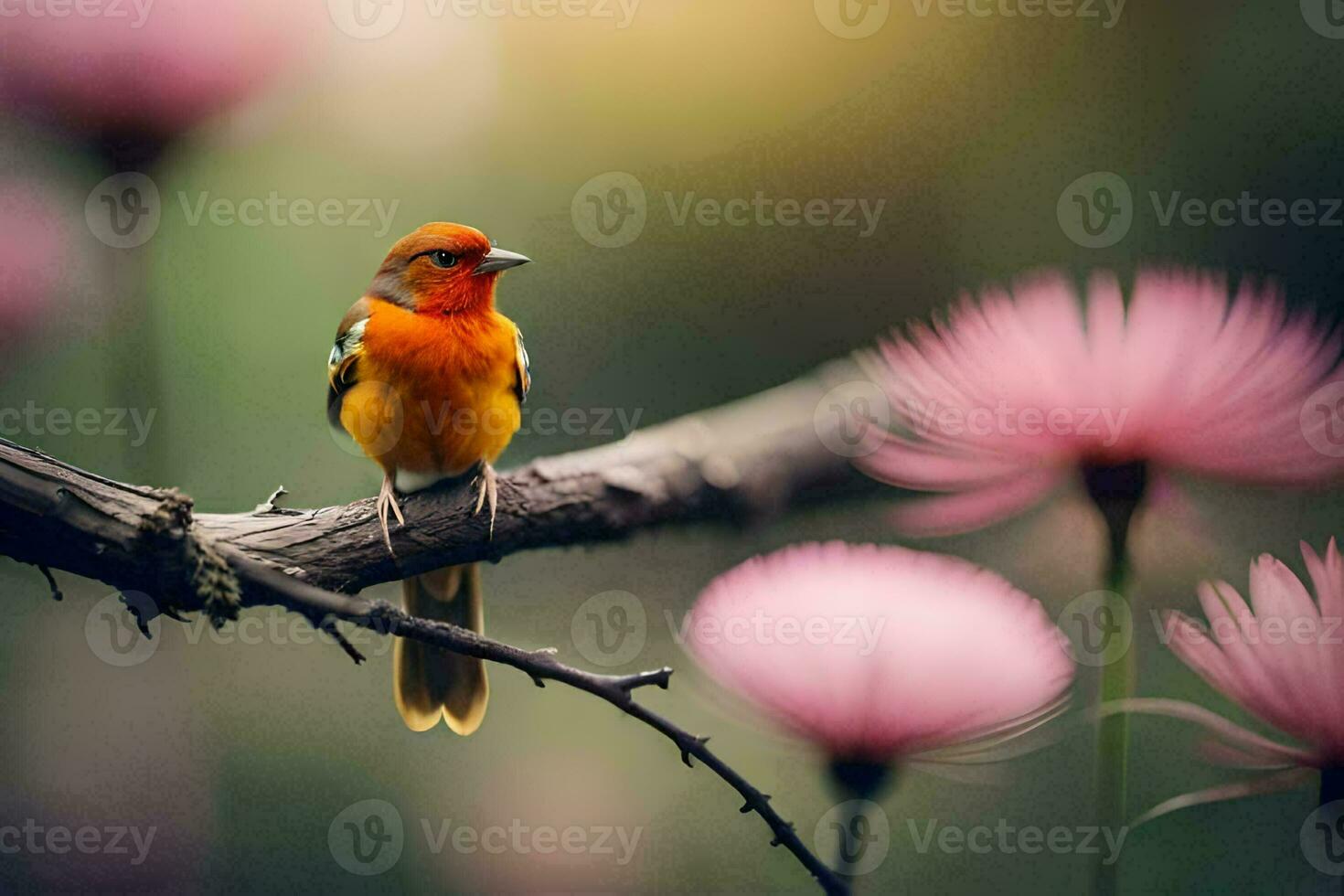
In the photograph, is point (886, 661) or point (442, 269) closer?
point (886, 661)

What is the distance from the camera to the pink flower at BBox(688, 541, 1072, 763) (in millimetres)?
448

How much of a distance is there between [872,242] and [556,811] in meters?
0.56

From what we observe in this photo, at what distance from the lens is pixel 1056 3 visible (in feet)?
3.21

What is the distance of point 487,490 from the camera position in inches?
22.5

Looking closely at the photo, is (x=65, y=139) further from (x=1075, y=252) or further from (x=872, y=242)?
(x=1075, y=252)
